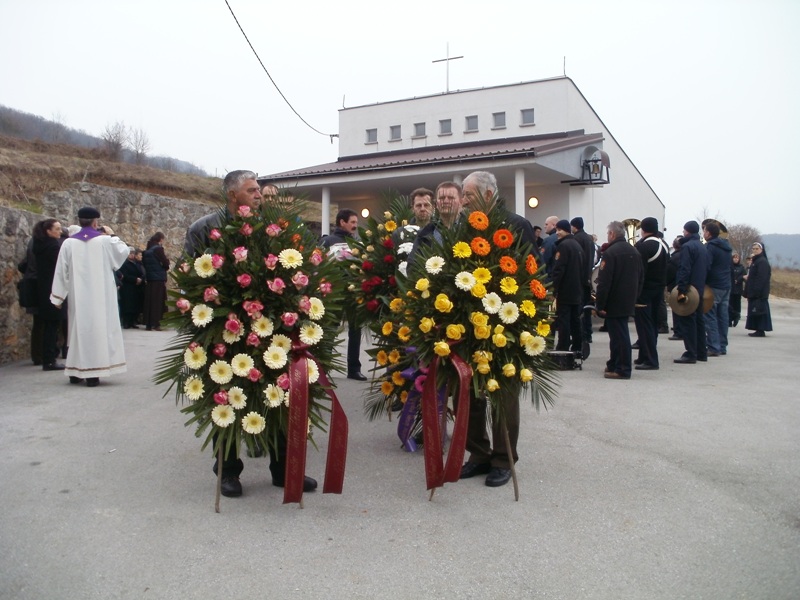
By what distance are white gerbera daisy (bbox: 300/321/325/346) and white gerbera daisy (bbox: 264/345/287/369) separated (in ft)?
0.51

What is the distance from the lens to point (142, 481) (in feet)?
15.1

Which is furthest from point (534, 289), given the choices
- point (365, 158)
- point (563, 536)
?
point (365, 158)

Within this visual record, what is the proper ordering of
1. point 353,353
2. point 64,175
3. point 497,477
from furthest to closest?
point 64,175, point 353,353, point 497,477

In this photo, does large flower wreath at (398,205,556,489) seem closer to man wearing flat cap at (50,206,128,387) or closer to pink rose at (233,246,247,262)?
pink rose at (233,246,247,262)

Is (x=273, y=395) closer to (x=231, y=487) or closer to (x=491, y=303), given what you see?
(x=231, y=487)

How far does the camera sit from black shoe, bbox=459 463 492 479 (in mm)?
4672

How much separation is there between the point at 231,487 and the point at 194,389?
0.77m

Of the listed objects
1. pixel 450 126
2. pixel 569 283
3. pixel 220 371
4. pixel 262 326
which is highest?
pixel 450 126

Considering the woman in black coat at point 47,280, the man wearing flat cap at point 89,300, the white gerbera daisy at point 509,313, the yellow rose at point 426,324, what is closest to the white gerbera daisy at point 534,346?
the white gerbera daisy at point 509,313

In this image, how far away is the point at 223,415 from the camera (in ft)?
13.0

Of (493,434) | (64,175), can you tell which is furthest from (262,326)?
(64,175)

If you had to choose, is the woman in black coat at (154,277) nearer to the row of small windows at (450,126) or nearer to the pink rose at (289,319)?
the pink rose at (289,319)

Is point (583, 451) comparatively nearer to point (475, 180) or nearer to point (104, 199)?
point (475, 180)

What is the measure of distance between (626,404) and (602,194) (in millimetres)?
19833
